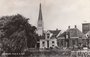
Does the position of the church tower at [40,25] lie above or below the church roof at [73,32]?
above

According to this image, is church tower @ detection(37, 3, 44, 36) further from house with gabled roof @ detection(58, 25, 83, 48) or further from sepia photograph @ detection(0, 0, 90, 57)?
house with gabled roof @ detection(58, 25, 83, 48)

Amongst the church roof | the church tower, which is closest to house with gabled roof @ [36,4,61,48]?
the church tower

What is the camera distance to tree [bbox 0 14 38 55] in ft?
9.50

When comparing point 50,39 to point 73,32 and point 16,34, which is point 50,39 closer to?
point 73,32

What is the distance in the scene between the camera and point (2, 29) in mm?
2967

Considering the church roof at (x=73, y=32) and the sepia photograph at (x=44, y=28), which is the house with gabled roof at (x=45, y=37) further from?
the church roof at (x=73, y=32)

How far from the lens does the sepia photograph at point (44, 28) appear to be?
2689 millimetres

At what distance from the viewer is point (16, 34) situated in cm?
296

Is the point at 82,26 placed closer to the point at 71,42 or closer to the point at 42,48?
the point at 71,42

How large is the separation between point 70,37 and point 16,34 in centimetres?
68

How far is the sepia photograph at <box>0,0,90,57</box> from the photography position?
8.82ft

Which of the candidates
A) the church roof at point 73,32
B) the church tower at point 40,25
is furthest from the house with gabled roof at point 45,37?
the church roof at point 73,32

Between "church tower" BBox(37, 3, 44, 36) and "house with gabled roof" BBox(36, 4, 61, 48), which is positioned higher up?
"church tower" BBox(37, 3, 44, 36)

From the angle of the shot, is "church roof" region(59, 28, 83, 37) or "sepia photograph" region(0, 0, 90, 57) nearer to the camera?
"sepia photograph" region(0, 0, 90, 57)
